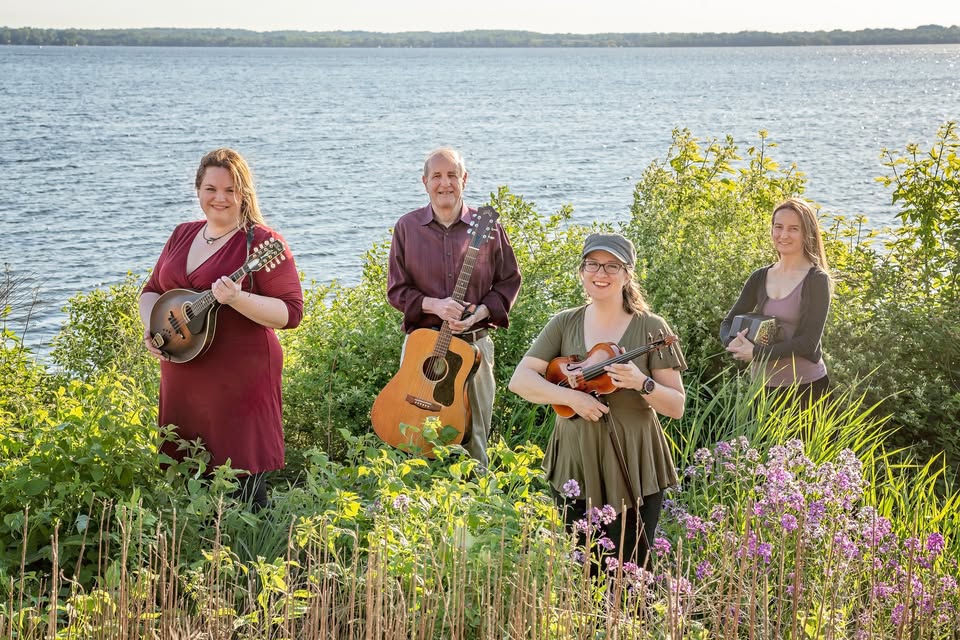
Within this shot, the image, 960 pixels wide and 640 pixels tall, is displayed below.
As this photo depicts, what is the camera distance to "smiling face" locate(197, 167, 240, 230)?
4621 millimetres

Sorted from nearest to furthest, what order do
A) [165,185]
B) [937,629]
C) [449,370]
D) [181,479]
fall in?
[937,629]
[181,479]
[449,370]
[165,185]

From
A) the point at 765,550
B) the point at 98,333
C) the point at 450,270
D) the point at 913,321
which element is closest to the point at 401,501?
the point at 765,550

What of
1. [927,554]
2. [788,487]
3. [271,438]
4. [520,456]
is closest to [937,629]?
[927,554]

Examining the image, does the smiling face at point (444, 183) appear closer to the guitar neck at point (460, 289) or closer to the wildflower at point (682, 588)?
the guitar neck at point (460, 289)

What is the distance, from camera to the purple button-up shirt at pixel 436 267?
544 cm

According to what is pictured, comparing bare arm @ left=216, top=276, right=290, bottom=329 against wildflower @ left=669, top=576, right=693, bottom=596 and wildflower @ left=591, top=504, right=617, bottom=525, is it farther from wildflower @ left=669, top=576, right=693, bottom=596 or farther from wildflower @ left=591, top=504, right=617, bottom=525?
wildflower @ left=669, top=576, right=693, bottom=596

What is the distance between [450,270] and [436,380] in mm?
614

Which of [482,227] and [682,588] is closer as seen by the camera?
[682,588]

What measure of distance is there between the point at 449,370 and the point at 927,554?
2516mm

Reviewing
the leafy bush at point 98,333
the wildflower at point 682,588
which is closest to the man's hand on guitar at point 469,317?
the wildflower at point 682,588

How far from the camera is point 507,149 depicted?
49.5 m

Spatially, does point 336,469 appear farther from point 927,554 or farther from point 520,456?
point 927,554

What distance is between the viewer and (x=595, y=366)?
419 cm

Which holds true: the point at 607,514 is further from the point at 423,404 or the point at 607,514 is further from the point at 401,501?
the point at 423,404
